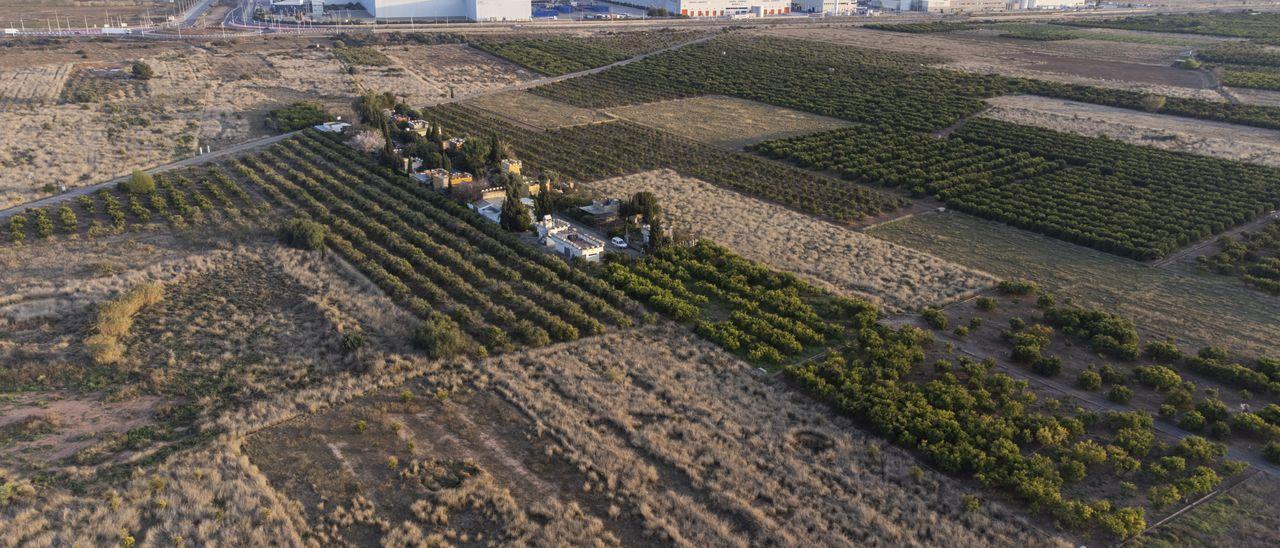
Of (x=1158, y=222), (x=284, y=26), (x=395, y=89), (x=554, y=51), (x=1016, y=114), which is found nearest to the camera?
(x=1158, y=222)

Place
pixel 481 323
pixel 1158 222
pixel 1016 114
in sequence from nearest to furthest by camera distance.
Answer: pixel 481 323, pixel 1158 222, pixel 1016 114

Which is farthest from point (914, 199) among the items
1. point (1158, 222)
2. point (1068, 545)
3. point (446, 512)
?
point (446, 512)

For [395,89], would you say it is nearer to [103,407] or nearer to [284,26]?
[284,26]

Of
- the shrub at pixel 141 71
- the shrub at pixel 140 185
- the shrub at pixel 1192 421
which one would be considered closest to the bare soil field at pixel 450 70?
the shrub at pixel 141 71

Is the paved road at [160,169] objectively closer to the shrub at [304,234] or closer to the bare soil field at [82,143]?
the bare soil field at [82,143]

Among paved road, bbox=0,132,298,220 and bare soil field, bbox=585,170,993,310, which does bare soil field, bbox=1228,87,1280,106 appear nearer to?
bare soil field, bbox=585,170,993,310

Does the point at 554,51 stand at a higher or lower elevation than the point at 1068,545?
higher
